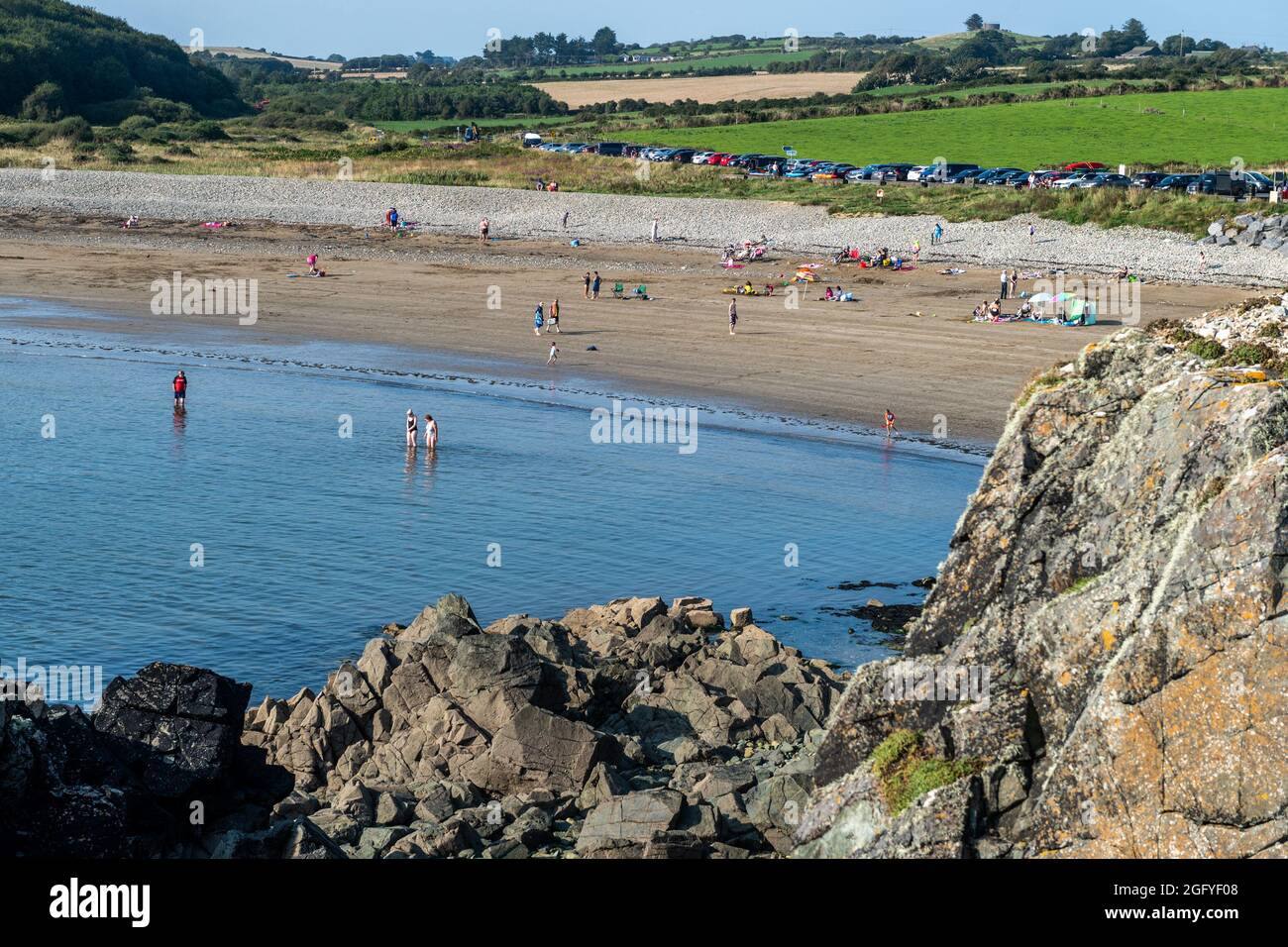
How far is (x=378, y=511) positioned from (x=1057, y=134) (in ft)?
325

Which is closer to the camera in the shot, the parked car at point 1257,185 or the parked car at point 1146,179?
the parked car at point 1257,185

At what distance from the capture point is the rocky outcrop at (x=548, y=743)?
57.1 ft

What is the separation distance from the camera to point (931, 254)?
77.7 metres

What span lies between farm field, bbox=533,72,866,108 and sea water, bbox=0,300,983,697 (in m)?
125

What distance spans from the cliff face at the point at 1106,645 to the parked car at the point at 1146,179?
251 ft

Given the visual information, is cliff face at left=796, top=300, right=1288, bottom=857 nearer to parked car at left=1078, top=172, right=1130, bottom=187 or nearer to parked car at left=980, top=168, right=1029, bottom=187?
parked car at left=1078, top=172, right=1130, bottom=187

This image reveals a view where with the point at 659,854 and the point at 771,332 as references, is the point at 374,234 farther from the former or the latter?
the point at 659,854

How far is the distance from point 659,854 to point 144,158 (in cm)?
10511

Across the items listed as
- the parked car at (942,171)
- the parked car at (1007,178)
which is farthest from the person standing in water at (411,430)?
the parked car at (942,171)

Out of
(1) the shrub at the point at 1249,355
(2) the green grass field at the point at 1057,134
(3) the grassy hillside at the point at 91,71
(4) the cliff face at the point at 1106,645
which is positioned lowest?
(4) the cliff face at the point at 1106,645

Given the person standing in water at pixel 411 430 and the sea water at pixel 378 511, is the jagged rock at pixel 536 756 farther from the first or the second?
the person standing in water at pixel 411 430

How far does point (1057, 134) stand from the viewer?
123 m

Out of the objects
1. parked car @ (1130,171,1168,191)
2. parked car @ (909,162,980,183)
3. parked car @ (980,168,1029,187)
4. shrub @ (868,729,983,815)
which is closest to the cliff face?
shrub @ (868,729,983,815)
